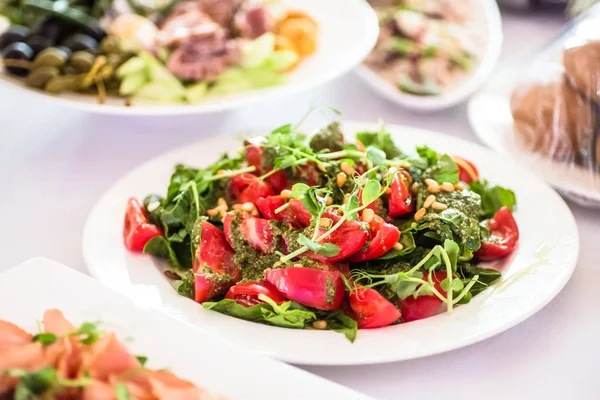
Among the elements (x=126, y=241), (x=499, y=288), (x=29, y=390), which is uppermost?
(x=29, y=390)

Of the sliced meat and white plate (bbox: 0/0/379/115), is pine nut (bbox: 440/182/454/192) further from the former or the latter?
the sliced meat

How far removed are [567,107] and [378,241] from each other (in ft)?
2.60

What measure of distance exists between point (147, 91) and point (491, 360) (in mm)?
1222

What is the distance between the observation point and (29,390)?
830mm

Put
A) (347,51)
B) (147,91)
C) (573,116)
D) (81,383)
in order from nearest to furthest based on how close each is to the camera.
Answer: (81,383)
(573,116)
(147,91)
(347,51)

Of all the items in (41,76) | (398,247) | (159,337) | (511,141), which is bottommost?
(511,141)

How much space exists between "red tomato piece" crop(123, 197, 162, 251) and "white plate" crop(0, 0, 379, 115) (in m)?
0.39

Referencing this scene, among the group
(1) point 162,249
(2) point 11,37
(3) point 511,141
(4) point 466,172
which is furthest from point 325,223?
(2) point 11,37

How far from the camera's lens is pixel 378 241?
130cm

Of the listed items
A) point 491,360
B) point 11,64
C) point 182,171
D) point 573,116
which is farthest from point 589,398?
point 11,64

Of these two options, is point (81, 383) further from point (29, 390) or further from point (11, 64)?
point (11, 64)

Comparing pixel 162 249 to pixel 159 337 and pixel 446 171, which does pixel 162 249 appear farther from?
pixel 446 171

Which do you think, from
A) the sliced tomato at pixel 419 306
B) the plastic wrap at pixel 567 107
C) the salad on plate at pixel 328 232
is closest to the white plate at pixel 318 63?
the salad on plate at pixel 328 232

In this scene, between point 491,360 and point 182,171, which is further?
point 182,171
